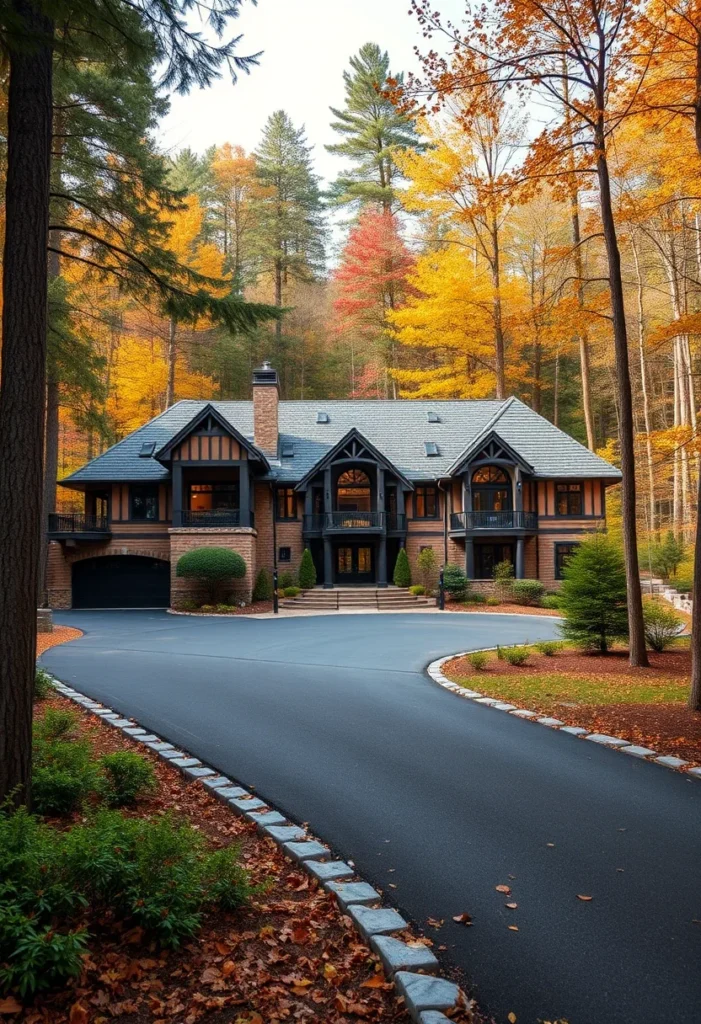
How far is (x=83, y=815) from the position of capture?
5.29 m

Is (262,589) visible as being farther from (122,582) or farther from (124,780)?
(124,780)

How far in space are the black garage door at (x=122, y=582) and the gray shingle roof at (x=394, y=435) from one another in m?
3.31

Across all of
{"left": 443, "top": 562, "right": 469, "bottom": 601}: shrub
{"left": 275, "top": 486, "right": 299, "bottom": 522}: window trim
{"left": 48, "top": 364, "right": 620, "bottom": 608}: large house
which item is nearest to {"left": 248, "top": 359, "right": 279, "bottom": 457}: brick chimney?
{"left": 48, "top": 364, "right": 620, "bottom": 608}: large house

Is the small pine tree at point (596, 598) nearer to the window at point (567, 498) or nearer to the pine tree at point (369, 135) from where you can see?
the window at point (567, 498)

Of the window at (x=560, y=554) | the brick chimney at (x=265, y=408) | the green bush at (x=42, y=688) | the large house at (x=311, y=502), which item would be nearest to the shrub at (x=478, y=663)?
the green bush at (x=42, y=688)

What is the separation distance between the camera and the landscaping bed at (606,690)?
7793mm

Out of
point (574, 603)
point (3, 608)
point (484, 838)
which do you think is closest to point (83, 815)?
point (3, 608)

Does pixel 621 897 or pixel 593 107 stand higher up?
pixel 593 107

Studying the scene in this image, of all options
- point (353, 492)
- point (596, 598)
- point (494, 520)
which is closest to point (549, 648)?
point (596, 598)

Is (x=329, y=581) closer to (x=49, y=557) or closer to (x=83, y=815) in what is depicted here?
(x=49, y=557)

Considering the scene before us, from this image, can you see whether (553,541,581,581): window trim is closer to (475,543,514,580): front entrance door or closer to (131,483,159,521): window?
(475,543,514,580): front entrance door

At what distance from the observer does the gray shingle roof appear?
29.3m

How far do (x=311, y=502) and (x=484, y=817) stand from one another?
81.2ft

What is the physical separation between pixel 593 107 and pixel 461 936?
11553 millimetres
